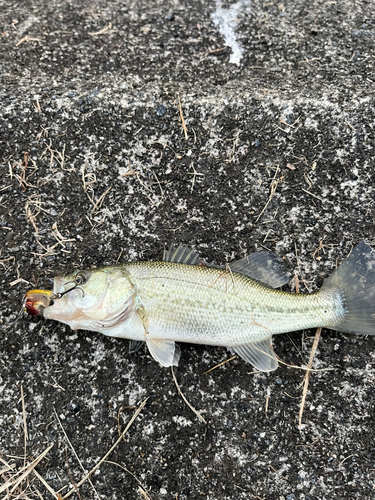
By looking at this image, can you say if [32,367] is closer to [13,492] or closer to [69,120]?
[13,492]

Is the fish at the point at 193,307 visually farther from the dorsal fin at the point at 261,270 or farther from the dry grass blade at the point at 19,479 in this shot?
the dry grass blade at the point at 19,479

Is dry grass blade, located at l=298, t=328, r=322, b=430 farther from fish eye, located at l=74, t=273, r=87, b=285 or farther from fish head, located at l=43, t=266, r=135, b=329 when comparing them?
fish eye, located at l=74, t=273, r=87, b=285

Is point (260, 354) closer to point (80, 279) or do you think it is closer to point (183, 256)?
point (183, 256)

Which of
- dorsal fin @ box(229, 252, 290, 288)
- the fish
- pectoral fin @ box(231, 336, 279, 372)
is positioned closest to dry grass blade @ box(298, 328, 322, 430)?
the fish

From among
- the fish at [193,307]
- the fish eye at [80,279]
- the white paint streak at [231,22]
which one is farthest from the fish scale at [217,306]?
the white paint streak at [231,22]

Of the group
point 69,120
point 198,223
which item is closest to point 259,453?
point 198,223
